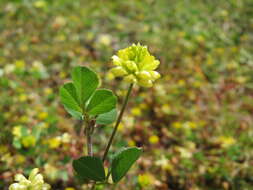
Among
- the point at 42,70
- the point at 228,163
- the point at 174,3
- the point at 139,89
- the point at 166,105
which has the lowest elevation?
the point at 228,163

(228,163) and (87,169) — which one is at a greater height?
(87,169)

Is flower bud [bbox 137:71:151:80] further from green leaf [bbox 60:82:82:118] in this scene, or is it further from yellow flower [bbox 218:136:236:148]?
yellow flower [bbox 218:136:236:148]

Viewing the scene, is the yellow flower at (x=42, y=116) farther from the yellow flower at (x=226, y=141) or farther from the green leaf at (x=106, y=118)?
the yellow flower at (x=226, y=141)

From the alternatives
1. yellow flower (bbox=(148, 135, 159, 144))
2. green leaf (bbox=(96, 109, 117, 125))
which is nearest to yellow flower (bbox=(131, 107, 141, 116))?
yellow flower (bbox=(148, 135, 159, 144))

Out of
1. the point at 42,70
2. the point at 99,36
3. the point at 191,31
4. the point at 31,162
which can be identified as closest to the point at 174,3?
the point at 191,31

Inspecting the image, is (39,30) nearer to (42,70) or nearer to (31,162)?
(42,70)

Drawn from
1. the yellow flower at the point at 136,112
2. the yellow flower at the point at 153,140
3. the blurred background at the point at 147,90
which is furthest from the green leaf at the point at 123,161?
the yellow flower at the point at 136,112
